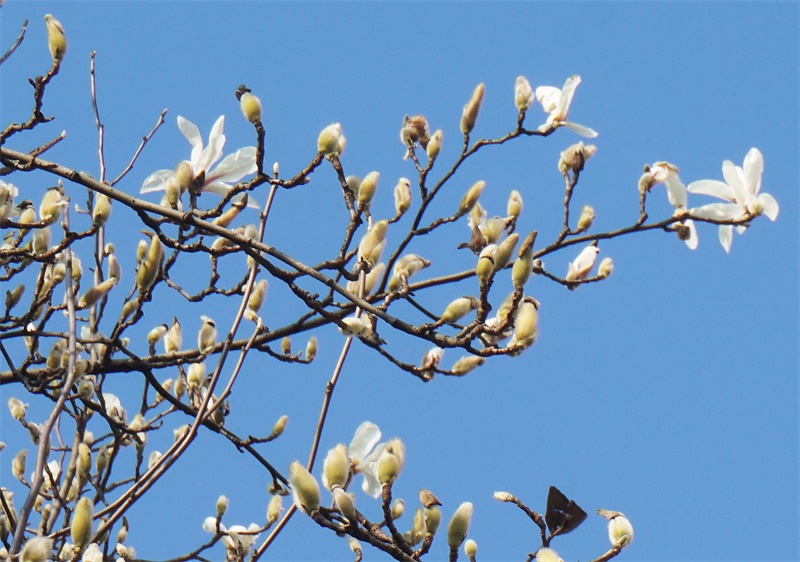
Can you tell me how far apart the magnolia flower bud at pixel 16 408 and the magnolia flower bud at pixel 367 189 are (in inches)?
68.7

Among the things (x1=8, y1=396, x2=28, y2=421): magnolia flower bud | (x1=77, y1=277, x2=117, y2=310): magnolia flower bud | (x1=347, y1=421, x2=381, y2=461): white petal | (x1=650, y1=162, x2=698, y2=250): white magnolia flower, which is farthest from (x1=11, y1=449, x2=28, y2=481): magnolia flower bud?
(x1=650, y1=162, x2=698, y2=250): white magnolia flower

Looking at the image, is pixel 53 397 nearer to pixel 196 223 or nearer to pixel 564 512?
pixel 196 223

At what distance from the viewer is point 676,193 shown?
2451 millimetres

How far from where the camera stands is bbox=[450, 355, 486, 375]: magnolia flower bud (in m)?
2.10

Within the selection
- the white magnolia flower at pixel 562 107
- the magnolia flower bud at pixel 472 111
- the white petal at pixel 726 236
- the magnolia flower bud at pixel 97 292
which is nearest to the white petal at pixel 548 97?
the white magnolia flower at pixel 562 107

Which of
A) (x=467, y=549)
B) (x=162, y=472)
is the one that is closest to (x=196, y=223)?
(x=162, y=472)

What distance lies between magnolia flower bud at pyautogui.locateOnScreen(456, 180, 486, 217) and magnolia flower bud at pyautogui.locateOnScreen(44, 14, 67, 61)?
1020 mm

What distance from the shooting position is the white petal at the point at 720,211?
242 centimetres

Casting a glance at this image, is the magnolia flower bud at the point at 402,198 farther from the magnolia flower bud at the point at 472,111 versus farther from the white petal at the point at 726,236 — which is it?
the white petal at the point at 726,236

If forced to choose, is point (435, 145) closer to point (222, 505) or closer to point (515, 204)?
point (515, 204)

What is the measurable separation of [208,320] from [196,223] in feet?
2.36

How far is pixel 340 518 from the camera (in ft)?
5.54

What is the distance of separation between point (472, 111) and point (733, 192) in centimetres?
68

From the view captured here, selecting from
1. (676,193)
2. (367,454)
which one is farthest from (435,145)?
(367,454)
